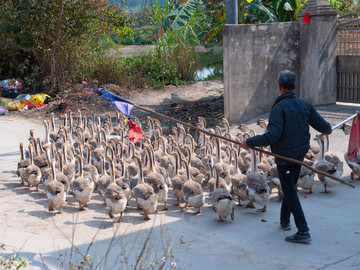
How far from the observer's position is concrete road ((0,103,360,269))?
19.5 ft

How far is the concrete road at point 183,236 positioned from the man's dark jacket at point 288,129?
1189 mm

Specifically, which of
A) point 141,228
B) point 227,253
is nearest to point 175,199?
point 141,228

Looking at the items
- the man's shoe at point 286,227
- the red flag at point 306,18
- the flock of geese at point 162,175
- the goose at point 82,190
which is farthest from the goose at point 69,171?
the red flag at point 306,18

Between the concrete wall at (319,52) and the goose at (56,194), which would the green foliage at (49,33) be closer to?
the concrete wall at (319,52)

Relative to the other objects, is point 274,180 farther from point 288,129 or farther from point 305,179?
point 288,129

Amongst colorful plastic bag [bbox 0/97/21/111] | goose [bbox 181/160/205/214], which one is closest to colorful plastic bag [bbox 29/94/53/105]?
colorful plastic bag [bbox 0/97/21/111]

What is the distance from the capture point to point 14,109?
17.9 meters

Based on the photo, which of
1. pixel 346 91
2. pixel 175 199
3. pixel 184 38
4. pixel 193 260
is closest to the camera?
pixel 193 260

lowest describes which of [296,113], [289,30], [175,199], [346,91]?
[175,199]

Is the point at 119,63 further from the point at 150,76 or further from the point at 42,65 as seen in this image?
the point at 42,65

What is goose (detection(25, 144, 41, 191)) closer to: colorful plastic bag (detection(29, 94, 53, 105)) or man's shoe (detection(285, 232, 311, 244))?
man's shoe (detection(285, 232, 311, 244))

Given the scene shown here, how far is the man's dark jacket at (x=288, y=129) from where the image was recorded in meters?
6.27

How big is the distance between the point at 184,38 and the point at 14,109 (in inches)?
307

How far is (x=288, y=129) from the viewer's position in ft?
20.8
